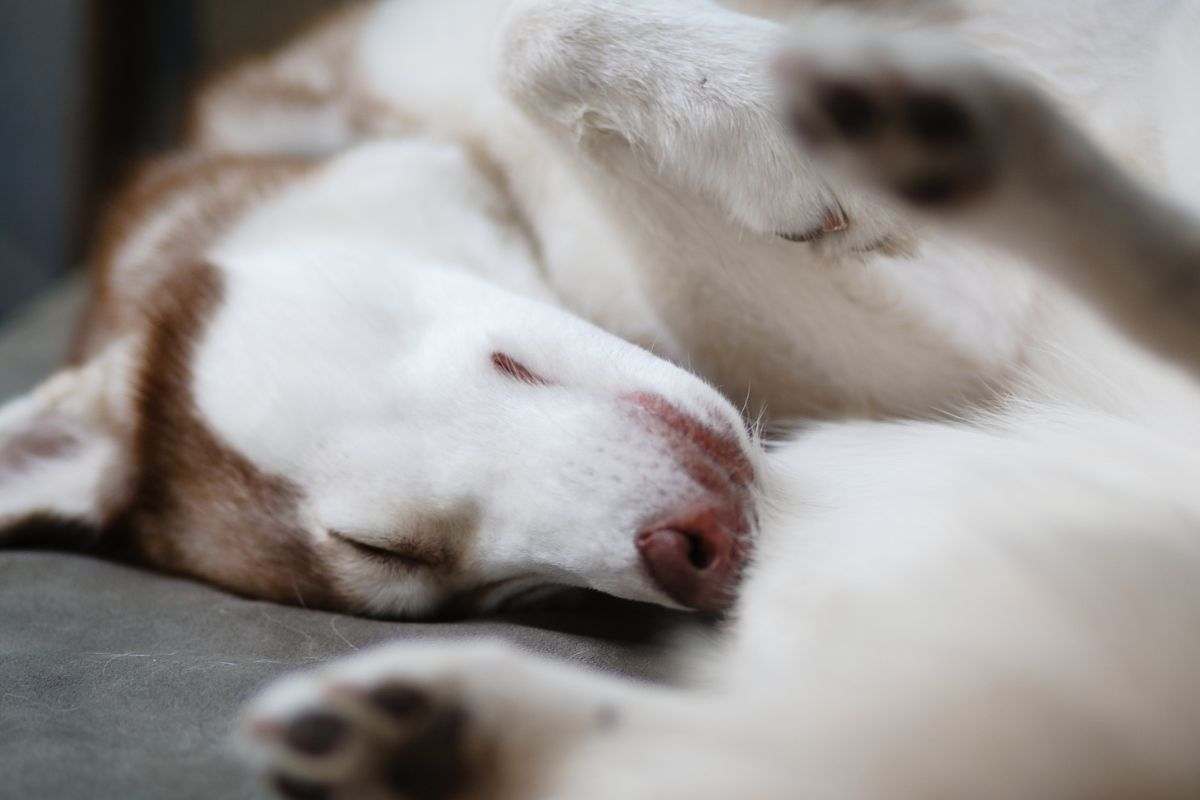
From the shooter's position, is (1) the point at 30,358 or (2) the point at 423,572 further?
(1) the point at 30,358

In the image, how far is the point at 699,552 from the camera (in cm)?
99

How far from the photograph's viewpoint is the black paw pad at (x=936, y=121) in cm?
61

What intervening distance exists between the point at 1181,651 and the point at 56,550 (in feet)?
4.45

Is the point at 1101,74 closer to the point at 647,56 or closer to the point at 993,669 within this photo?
the point at 647,56

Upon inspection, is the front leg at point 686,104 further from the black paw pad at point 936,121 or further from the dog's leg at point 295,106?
the dog's leg at point 295,106

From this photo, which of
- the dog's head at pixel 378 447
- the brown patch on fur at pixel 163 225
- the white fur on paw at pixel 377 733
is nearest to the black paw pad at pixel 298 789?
the white fur on paw at pixel 377 733

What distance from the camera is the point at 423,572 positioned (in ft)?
3.86

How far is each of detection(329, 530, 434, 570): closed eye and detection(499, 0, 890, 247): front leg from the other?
0.52 m

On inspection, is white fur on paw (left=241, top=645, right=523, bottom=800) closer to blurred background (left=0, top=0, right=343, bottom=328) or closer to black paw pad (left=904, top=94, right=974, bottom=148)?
black paw pad (left=904, top=94, right=974, bottom=148)

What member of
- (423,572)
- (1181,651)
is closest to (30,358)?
(423,572)

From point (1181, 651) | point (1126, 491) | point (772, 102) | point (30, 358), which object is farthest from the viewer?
point (30, 358)

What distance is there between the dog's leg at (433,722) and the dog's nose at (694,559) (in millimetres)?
244

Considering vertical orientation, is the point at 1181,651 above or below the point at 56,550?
above

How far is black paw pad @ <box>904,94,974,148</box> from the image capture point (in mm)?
612
